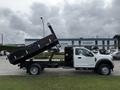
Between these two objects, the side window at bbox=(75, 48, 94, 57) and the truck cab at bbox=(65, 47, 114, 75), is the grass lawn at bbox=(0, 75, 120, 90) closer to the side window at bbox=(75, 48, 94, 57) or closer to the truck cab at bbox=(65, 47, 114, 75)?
the truck cab at bbox=(65, 47, 114, 75)

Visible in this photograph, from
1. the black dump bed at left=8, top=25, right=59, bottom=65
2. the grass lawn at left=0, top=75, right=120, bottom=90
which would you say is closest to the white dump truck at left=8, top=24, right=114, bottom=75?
the black dump bed at left=8, top=25, right=59, bottom=65

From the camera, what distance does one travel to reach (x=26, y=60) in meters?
19.6

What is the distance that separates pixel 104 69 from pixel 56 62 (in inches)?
138

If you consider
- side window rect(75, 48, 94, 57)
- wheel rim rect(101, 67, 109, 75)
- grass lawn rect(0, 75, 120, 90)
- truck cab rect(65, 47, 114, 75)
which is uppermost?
side window rect(75, 48, 94, 57)

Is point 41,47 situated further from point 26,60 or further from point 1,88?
point 1,88

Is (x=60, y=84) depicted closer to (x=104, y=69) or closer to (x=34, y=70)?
(x=34, y=70)

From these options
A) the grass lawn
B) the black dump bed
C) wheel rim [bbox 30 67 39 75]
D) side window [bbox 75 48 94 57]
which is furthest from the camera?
side window [bbox 75 48 94 57]

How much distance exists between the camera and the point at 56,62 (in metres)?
19.7

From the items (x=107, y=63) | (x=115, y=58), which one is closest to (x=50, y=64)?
(x=107, y=63)

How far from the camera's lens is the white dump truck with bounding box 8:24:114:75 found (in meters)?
18.8

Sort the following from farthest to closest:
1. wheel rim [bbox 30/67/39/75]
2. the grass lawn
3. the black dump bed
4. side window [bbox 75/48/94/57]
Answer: side window [bbox 75/48/94/57], wheel rim [bbox 30/67/39/75], the black dump bed, the grass lawn

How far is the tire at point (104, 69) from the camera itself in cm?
1916

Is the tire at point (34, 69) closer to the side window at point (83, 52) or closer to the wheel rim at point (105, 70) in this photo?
the side window at point (83, 52)

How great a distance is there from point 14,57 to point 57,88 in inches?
281
